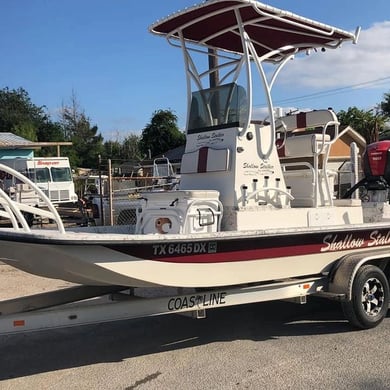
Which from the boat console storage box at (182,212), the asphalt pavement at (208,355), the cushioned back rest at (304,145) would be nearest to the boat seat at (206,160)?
the boat console storage box at (182,212)

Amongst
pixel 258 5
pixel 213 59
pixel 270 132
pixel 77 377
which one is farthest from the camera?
pixel 213 59

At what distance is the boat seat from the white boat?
1 centimetres

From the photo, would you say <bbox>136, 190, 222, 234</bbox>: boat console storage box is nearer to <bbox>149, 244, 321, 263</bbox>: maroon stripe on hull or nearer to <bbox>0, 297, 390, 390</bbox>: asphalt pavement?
<bbox>149, 244, 321, 263</bbox>: maroon stripe on hull

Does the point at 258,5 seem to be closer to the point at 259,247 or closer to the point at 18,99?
the point at 259,247

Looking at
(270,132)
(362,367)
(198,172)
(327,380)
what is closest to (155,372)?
(327,380)

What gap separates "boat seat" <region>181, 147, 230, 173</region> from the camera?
6020mm

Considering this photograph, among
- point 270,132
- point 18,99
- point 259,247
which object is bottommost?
point 259,247

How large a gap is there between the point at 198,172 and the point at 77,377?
2.69 meters

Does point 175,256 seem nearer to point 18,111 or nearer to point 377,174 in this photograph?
point 377,174

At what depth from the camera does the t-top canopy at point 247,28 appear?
590 centimetres

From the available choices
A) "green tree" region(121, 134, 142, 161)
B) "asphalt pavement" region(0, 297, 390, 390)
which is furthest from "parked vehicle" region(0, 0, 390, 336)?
"green tree" region(121, 134, 142, 161)

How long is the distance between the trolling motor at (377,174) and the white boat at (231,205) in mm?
22

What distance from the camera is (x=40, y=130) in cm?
5691

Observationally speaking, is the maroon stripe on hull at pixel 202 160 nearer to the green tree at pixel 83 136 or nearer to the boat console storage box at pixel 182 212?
the boat console storage box at pixel 182 212
